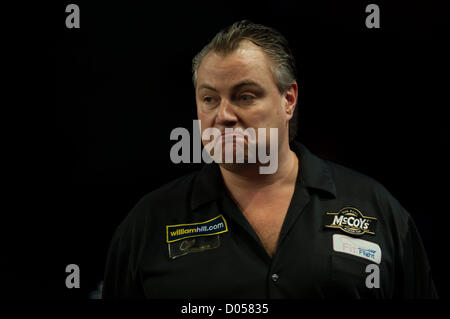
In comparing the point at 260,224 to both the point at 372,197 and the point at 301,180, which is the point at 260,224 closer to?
the point at 301,180

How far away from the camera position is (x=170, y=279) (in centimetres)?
226

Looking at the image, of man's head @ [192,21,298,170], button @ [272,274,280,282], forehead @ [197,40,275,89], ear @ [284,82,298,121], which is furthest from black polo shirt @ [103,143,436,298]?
forehead @ [197,40,275,89]

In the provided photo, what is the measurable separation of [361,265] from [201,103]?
102 centimetres

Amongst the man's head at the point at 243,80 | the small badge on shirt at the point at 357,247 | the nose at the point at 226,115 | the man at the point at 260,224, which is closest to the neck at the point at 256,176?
the man at the point at 260,224

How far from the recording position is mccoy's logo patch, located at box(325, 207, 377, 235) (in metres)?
2.31

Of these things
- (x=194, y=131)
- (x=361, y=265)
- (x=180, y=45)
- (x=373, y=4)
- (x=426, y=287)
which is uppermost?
(x=373, y=4)

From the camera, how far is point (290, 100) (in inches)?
97.4

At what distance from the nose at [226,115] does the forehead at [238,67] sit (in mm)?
81

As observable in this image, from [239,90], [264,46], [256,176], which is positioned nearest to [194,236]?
[256,176]

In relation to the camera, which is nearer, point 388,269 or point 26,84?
point 388,269

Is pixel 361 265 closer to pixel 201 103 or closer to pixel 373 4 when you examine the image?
pixel 201 103

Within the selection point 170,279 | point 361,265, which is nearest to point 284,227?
point 361,265

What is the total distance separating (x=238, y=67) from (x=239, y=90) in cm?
10

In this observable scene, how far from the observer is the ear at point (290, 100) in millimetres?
2453
